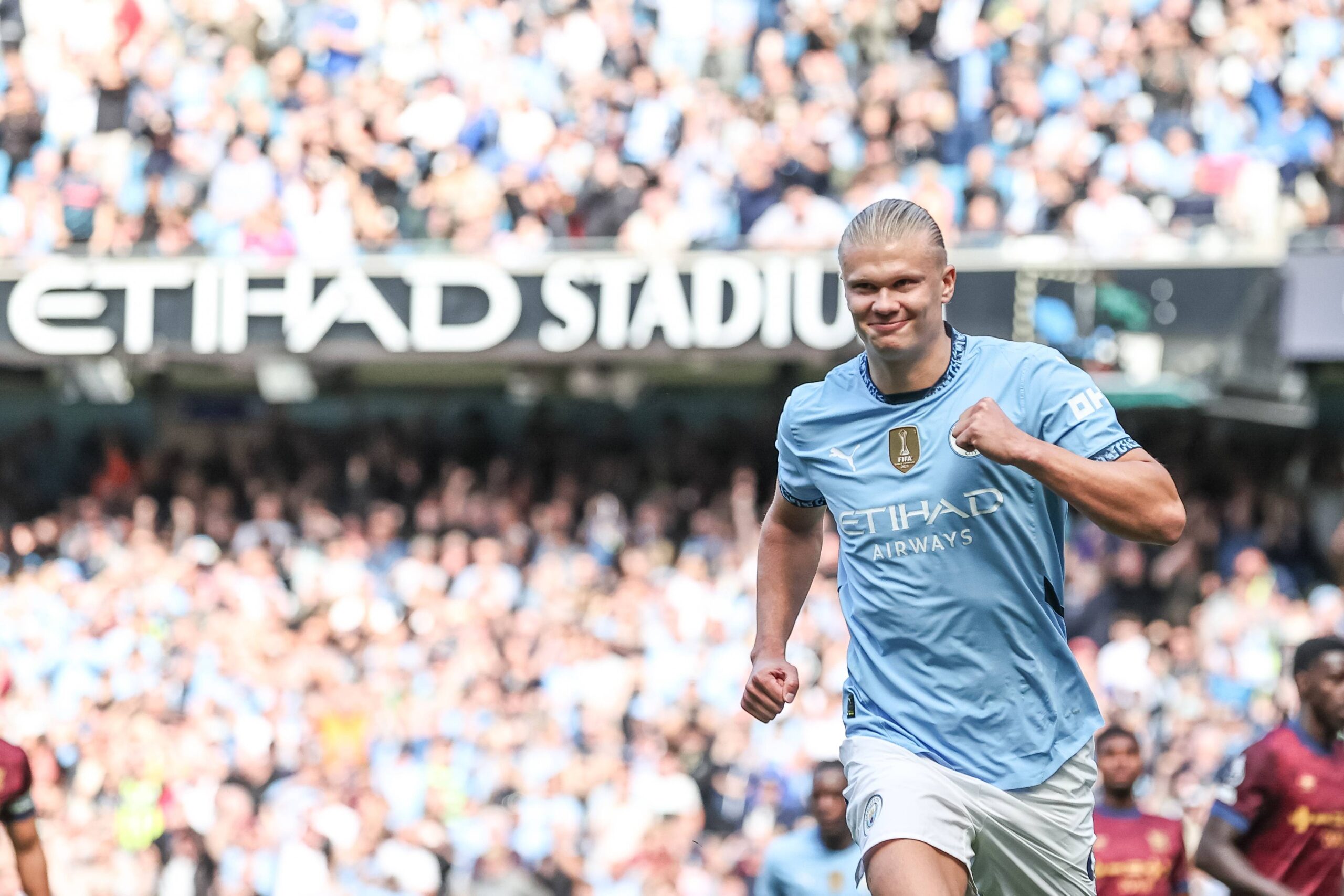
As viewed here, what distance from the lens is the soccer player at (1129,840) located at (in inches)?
311

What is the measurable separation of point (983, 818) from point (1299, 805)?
2.90 meters

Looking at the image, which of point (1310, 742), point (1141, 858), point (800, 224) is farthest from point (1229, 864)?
point (800, 224)

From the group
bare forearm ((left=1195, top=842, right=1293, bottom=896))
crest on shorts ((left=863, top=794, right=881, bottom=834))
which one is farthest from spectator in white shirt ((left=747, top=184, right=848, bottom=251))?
crest on shorts ((left=863, top=794, right=881, bottom=834))

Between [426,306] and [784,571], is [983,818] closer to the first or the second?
[784,571]

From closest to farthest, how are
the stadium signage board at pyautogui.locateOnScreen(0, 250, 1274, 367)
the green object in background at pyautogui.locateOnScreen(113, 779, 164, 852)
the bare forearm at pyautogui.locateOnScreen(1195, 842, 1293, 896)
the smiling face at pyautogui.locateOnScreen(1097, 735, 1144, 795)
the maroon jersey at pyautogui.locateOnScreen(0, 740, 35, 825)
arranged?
1. the bare forearm at pyautogui.locateOnScreen(1195, 842, 1293, 896)
2. the maroon jersey at pyautogui.locateOnScreen(0, 740, 35, 825)
3. the smiling face at pyautogui.locateOnScreen(1097, 735, 1144, 795)
4. the green object in background at pyautogui.locateOnScreen(113, 779, 164, 852)
5. the stadium signage board at pyautogui.locateOnScreen(0, 250, 1274, 367)

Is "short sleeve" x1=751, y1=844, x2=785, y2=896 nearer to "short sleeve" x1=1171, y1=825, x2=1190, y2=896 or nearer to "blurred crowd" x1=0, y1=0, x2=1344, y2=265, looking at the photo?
"short sleeve" x1=1171, y1=825, x2=1190, y2=896

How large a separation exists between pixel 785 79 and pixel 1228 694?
6.78m

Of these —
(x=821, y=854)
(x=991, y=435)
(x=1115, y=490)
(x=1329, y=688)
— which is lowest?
(x=821, y=854)

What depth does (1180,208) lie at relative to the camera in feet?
48.1

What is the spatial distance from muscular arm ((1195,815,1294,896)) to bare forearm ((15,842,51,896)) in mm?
4458

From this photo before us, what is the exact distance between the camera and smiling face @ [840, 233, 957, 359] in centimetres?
443

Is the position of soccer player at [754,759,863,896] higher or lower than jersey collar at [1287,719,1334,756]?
lower

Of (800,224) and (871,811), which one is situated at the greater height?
(800,224)

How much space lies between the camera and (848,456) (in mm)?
4699
